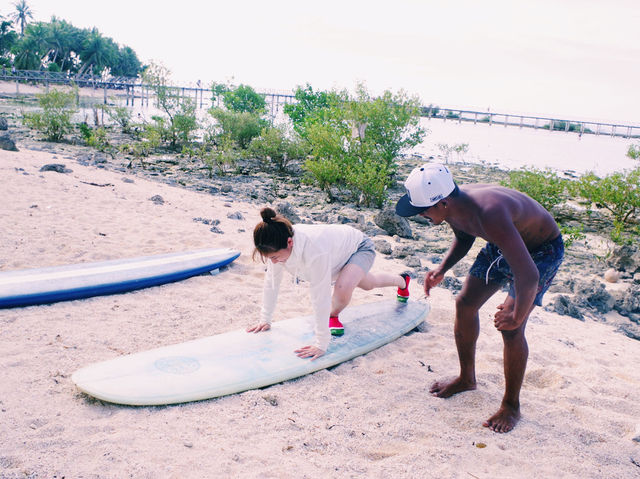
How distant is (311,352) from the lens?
2957mm

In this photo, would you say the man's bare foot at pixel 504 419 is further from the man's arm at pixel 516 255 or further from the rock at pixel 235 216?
the rock at pixel 235 216

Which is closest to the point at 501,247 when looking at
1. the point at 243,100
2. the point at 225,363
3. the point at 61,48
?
the point at 225,363

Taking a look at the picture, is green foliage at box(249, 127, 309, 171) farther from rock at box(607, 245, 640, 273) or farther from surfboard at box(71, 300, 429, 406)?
surfboard at box(71, 300, 429, 406)

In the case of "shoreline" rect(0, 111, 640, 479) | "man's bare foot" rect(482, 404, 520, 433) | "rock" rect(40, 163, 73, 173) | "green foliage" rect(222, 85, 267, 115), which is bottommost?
"shoreline" rect(0, 111, 640, 479)

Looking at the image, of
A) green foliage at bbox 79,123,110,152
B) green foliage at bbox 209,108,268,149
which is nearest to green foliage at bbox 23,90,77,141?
green foliage at bbox 79,123,110,152

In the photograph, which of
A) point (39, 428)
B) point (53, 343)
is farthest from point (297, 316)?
point (39, 428)

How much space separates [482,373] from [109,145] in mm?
12380

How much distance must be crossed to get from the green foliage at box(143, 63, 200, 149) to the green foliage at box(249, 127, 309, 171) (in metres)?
3.00

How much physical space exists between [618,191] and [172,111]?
13.2 meters

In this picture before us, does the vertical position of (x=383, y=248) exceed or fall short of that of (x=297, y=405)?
it exceeds it

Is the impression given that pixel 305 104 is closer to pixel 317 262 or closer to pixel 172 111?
pixel 172 111

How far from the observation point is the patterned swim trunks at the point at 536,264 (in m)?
2.31

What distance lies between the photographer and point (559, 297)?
186 inches

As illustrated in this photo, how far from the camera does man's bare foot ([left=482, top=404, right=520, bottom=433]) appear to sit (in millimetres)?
2453
